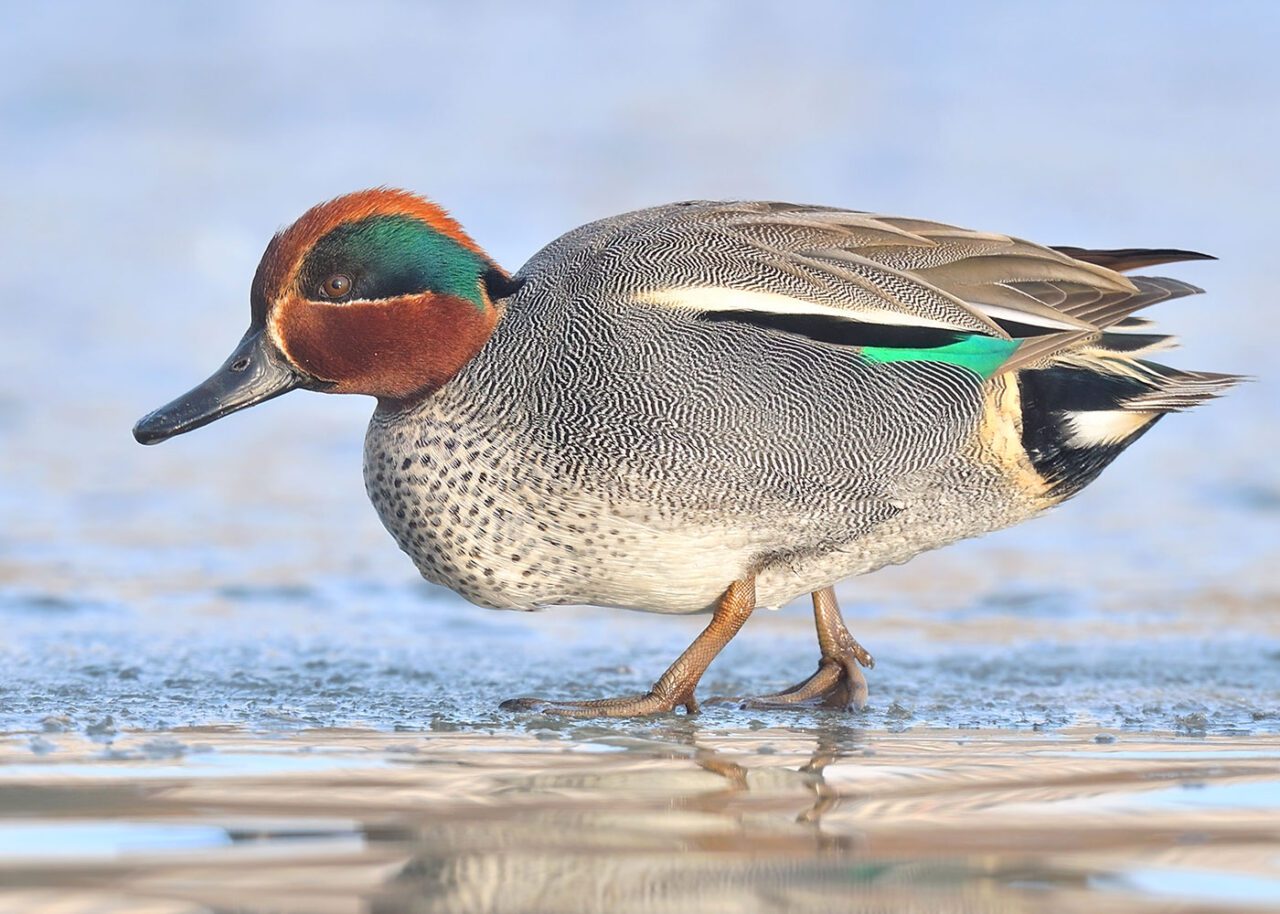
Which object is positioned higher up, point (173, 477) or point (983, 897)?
point (173, 477)

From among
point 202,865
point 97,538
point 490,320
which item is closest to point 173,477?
point 97,538

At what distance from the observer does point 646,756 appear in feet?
13.9

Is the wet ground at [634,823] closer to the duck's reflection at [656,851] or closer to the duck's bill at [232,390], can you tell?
the duck's reflection at [656,851]

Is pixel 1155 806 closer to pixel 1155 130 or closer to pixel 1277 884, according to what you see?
pixel 1277 884

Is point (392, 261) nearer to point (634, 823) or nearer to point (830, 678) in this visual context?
point (830, 678)

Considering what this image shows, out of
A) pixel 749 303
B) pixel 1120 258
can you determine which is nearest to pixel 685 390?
pixel 749 303

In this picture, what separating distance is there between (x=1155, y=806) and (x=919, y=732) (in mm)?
999

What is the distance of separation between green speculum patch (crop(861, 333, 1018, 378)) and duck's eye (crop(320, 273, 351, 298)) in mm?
1274

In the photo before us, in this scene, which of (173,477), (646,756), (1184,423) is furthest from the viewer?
(1184,423)

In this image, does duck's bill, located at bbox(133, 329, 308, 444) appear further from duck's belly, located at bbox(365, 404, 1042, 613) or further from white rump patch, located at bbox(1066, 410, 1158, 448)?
white rump patch, located at bbox(1066, 410, 1158, 448)

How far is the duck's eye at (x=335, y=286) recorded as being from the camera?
4.88 meters

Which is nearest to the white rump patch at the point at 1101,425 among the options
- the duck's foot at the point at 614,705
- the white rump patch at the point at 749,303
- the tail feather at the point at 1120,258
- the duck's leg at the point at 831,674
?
the tail feather at the point at 1120,258

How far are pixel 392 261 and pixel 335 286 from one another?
6.0 inches

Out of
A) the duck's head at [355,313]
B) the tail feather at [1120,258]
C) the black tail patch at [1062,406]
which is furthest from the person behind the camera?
the tail feather at [1120,258]
